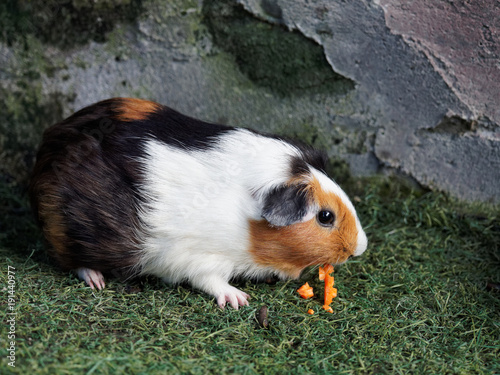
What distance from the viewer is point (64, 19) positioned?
8.57 feet

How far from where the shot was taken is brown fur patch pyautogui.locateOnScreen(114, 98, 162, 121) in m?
2.16

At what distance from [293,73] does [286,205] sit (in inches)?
36.4

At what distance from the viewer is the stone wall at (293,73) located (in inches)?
93.2

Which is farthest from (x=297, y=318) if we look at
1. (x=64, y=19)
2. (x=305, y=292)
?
(x=64, y=19)

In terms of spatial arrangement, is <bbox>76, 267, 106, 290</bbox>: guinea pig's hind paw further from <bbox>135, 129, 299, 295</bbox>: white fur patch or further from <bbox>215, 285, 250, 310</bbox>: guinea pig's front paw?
<bbox>215, 285, 250, 310</bbox>: guinea pig's front paw

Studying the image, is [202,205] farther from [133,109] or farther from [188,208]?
[133,109]

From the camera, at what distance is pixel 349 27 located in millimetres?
2424

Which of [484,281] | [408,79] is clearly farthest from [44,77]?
[484,281]

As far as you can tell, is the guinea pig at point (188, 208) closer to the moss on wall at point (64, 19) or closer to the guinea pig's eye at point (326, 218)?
the guinea pig's eye at point (326, 218)

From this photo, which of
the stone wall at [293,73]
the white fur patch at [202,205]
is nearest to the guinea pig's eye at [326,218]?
the white fur patch at [202,205]

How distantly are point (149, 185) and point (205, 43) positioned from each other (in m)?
0.96

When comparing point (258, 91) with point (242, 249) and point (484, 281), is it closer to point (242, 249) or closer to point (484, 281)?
point (242, 249)

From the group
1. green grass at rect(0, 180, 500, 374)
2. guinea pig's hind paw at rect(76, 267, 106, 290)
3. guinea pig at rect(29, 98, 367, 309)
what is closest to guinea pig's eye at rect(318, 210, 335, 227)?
guinea pig at rect(29, 98, 367, 309)

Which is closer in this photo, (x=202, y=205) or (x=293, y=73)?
A: (x=202, y=205)
